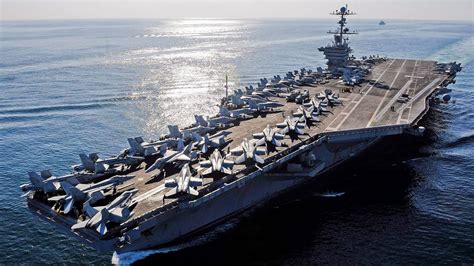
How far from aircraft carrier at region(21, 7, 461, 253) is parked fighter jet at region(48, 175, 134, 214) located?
2.4 inches

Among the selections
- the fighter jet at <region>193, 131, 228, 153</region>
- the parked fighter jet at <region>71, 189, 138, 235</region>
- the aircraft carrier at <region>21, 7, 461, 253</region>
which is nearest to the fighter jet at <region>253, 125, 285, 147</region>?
the aircraft carrier at <region>21, 7, 461, 253</region>

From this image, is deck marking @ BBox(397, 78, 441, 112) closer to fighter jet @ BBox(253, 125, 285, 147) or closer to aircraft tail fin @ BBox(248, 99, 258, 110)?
aircraft tail fin @ BBox(248, 99, 258, 110)

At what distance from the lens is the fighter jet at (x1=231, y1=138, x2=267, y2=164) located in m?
28.6

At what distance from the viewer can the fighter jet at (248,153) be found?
93.8 feet

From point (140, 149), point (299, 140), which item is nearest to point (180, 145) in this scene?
point (140, 149)

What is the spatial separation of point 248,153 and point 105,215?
38.1 feet

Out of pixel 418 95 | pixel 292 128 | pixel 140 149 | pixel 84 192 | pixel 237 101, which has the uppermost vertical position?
pixel 418 95

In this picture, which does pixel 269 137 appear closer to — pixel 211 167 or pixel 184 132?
pixel 211 167

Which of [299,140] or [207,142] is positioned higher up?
[207,142]

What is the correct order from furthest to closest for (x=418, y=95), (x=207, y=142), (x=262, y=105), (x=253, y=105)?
(x=418, y=95) → (x=262, y=105) → (x=253, y=105) → (x=207, y=142)

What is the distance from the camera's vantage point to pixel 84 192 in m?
24.5

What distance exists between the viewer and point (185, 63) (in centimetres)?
9994

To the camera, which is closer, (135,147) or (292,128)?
(135,147)

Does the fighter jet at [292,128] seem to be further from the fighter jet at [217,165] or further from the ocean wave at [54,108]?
the ocean wave at [54,108]
